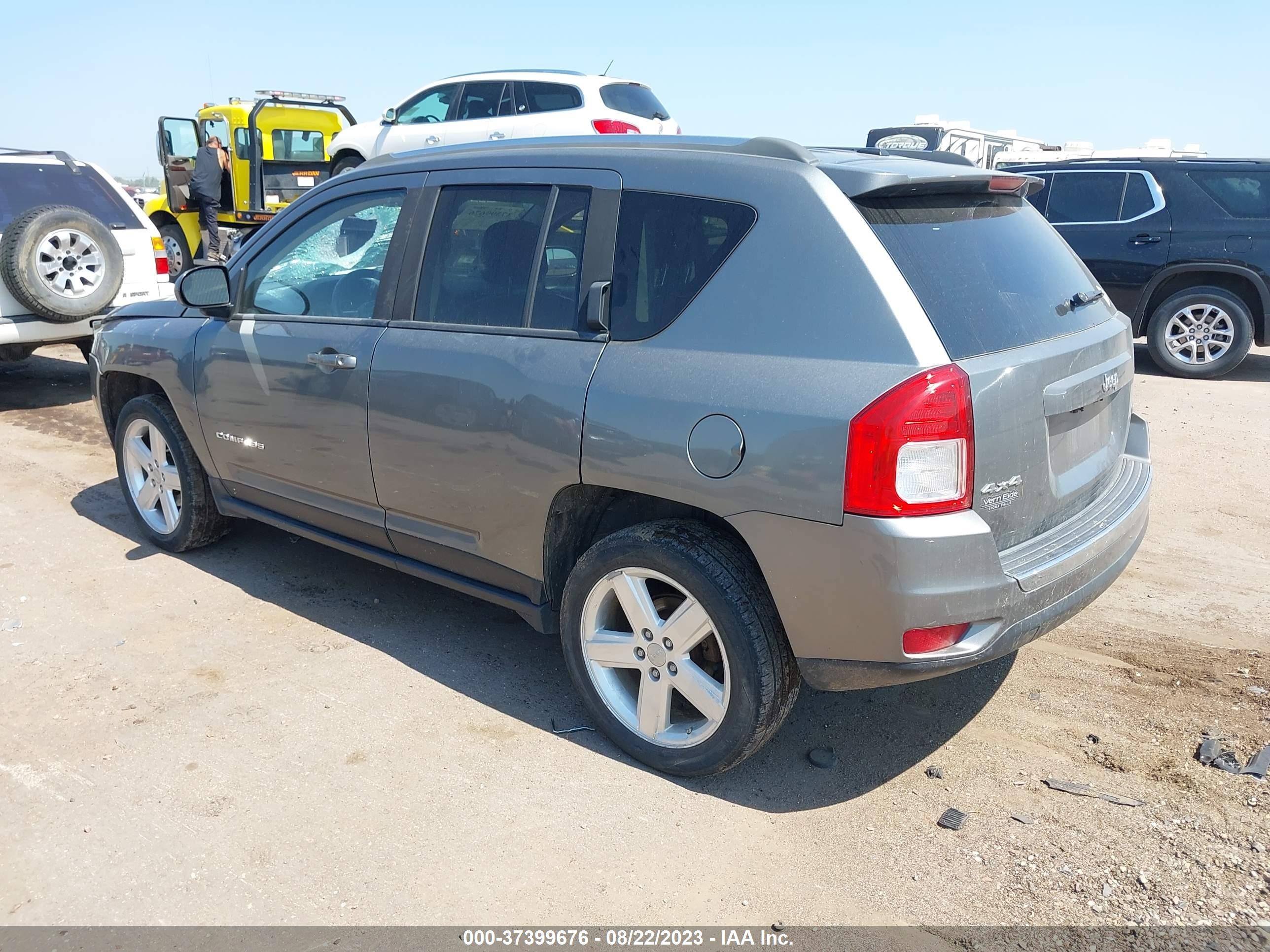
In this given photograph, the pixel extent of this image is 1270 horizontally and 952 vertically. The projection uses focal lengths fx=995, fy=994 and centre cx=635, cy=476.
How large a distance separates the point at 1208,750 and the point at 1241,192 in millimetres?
7483

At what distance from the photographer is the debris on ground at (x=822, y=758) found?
10.7 ft

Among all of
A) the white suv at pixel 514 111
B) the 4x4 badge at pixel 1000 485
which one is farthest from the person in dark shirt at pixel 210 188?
the 4x4 badge at pixel 1000 485

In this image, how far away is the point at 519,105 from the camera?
39.8 feet

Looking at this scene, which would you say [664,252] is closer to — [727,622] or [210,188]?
[727,622]

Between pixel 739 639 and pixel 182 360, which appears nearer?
pixel 739 639

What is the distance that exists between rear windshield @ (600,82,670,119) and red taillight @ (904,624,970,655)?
10.1 m

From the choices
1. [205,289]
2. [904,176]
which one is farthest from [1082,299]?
[205,289]

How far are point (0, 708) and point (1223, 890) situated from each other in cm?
399

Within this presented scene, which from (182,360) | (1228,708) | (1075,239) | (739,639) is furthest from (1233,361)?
(182,360)

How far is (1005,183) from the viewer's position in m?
3.16

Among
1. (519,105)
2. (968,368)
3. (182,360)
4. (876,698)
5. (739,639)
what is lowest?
(876,698)

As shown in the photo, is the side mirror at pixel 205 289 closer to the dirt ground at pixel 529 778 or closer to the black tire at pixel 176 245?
the dirt ground at pixel 529 778

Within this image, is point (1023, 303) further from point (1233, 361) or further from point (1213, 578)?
point (1233, 361)

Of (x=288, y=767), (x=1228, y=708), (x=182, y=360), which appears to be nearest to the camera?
(x=288, y=767)
